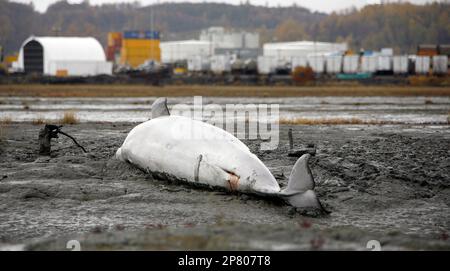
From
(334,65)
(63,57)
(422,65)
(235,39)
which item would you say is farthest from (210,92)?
(235,39)

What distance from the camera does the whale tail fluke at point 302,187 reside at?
8.01 meters

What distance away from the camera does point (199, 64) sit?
86.1 m

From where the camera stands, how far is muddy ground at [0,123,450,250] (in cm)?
639

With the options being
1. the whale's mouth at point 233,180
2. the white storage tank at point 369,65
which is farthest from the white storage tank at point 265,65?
the whale's mouth at point 233,180

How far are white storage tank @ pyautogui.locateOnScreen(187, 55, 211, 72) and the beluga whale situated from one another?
242ft

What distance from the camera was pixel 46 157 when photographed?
12.8m

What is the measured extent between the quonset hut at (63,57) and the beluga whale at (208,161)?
69.1 m

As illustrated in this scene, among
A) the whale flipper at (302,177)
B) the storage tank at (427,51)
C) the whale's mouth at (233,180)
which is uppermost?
the storage tank at (427,51)

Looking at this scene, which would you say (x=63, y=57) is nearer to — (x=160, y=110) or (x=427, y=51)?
(x=427, y=51)

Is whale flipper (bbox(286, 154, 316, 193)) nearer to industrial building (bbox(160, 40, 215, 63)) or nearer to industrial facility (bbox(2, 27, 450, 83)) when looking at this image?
industrial facility (bbox(2, 27, 450, 83))

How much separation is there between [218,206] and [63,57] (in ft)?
254

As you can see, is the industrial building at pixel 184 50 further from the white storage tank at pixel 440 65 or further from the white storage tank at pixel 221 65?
the white storage tank at pixel 440 65

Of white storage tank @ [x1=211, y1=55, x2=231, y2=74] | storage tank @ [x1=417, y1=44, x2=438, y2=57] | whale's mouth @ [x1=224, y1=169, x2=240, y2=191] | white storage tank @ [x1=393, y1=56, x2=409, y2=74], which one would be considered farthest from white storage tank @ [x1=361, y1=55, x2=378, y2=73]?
whale's mouth @ [x1=224, y1=169, x2=240, y2=191]

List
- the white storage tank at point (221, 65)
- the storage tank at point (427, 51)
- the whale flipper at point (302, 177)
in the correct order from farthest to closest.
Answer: the storage tank at point (427, 51)
the white storage tank at point (221, 65)
the whale flipper at point (302, 177)
